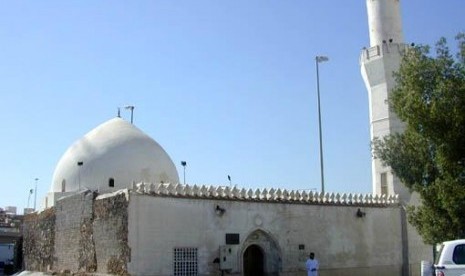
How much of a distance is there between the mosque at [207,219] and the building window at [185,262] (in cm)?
3

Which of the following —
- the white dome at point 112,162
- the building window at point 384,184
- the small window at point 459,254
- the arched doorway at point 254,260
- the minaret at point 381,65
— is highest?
the minaret at point 381,65

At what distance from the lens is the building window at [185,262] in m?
15.9

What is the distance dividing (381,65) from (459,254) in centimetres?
1517

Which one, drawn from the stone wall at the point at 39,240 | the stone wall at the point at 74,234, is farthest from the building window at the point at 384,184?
the stone wall at the point at 39,240

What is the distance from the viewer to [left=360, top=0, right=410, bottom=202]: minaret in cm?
2292

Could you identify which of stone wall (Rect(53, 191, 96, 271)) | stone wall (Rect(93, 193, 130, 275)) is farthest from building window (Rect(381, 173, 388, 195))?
stone wall (Rect(53, 191, 96, 271))

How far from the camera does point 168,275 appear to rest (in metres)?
15.7

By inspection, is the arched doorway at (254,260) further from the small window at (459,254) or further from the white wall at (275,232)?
the small window at (459,254)

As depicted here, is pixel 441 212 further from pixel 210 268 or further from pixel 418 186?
pixel 210 268

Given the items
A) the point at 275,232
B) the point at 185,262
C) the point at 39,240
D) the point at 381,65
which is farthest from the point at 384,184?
the point at 39,240

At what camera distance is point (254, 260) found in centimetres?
1812

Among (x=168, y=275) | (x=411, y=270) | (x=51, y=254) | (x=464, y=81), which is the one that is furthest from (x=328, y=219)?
(x=51, y=254)

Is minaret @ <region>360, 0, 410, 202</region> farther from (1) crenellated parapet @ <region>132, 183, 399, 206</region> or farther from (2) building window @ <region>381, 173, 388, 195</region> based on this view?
(1) crenellated parapet @ <region>132, 183, 399, 206</region>

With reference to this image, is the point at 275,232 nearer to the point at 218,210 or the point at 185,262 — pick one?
the point at 218,210
